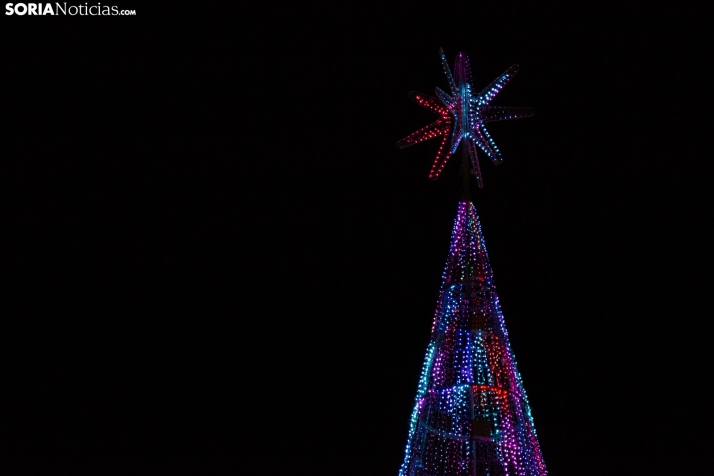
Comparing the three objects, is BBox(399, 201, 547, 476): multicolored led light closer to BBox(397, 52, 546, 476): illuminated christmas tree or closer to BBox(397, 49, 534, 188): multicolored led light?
BBox(397, 52, 546, 476): illuminated christmas tree

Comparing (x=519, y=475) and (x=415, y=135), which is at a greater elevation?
(x=415, y=135)

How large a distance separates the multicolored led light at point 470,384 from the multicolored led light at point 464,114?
45cm

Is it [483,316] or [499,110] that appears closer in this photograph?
[483,316]

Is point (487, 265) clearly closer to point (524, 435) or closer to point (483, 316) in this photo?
point (483, 316)

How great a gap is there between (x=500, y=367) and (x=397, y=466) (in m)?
2.67

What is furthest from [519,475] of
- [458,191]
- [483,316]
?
[458,191]

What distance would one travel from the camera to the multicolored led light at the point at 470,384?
4887 millimetres

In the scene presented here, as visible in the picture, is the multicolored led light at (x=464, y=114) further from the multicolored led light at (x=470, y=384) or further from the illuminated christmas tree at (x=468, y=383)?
the multicolored led light at (x=470, y=384)

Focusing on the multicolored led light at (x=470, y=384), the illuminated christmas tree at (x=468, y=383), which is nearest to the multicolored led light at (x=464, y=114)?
the illuminated christmas tree at (x=468, y=383)

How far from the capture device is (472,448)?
16.1ft

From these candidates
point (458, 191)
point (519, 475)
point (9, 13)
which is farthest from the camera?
point (9, 13)

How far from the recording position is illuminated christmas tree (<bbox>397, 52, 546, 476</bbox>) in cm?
489

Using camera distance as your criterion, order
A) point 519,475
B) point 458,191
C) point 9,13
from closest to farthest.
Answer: point 519,475 → point 458,191 → point 9,13

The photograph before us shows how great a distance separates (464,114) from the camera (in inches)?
211
